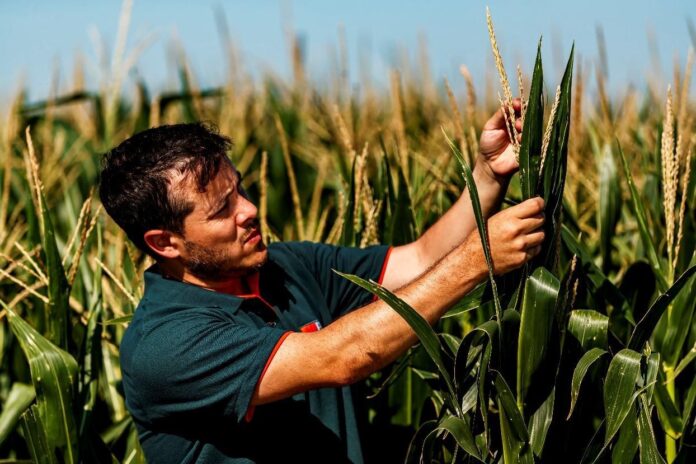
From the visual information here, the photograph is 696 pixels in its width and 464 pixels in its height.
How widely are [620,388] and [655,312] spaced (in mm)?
151

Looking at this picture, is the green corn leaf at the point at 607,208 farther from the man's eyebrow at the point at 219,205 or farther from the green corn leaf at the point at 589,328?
the man's eyebrow at the point at 219,205

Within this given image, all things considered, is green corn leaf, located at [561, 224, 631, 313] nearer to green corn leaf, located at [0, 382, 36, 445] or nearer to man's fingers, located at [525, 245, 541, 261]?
man's fingers, located at [525, 245, 541, 261]

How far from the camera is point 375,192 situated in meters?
2.77

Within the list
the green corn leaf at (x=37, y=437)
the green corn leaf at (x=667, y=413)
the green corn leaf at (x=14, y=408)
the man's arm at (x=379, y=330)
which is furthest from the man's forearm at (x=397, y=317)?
the green corn leaf at (x=14, y=408)

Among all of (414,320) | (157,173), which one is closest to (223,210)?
(157,173)

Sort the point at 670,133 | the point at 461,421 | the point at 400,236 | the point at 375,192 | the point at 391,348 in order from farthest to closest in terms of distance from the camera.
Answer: the point at 375,192, the point at 400,236, the point at 670,133, the point at 391,348, the point at 461,421

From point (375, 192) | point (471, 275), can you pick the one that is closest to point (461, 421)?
point (471, 275)

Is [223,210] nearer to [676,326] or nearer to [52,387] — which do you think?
[52,387]

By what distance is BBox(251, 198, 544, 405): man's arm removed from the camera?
1.56 m

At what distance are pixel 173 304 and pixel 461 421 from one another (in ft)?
2.18

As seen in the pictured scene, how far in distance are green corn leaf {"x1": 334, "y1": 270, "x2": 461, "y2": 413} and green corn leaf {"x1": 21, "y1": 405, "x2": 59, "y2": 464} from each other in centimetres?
79

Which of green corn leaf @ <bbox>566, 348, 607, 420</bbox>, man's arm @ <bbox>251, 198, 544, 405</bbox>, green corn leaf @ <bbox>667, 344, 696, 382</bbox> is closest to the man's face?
man's arm @ <bbox>251, 198, 544, 405</bbox>

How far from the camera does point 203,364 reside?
5.82 feet

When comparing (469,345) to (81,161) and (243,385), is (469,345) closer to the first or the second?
(243,385)
